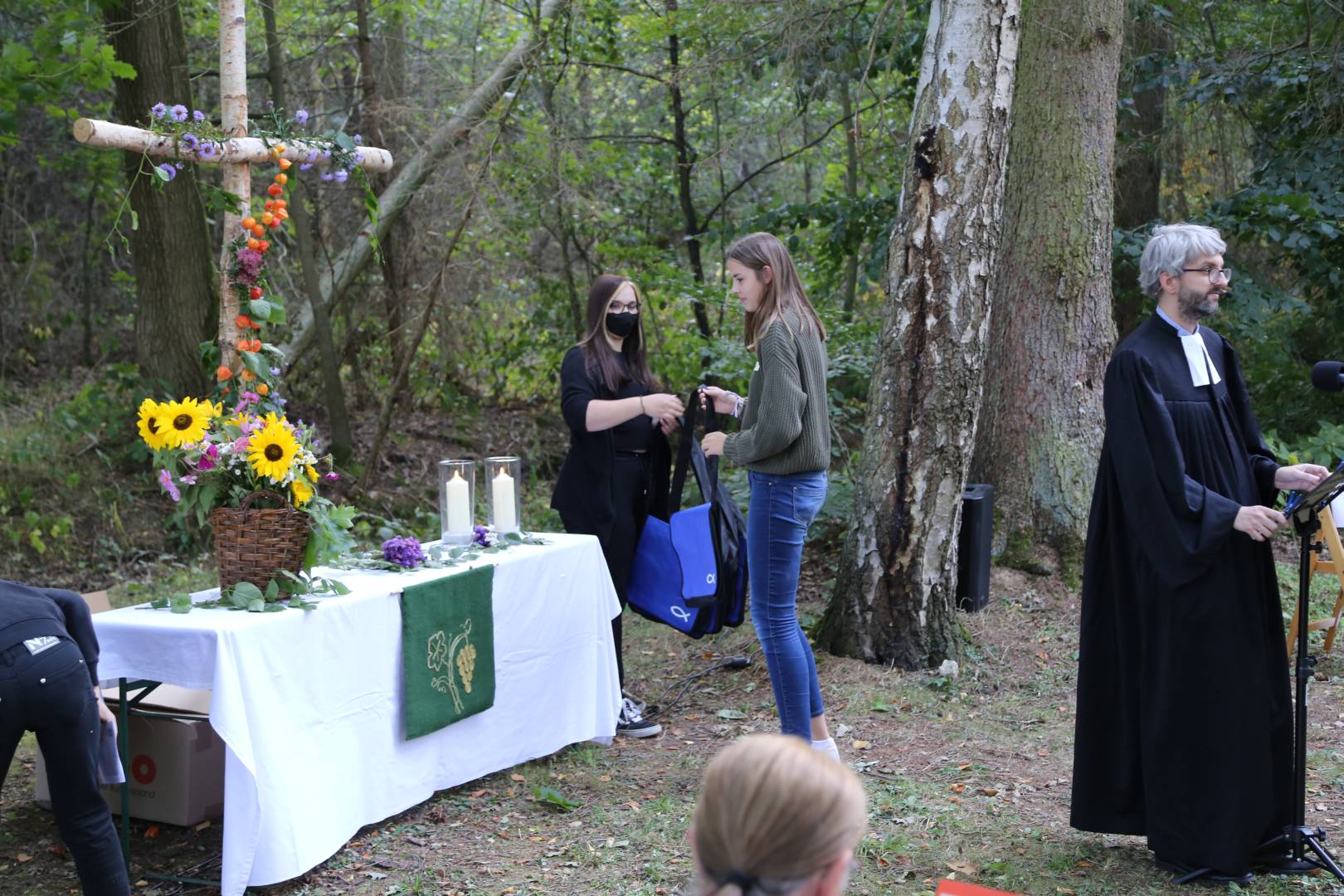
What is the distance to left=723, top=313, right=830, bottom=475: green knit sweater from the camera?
4.18 meters

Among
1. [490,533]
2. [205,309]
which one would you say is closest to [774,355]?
[490,533]

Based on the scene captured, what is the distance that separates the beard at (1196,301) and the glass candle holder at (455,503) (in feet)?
8.68

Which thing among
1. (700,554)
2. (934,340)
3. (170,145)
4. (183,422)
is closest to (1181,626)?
(700,554)

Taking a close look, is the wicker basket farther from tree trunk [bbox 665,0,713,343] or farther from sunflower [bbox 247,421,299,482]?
tree trunk [bbox 665,0,713,343]

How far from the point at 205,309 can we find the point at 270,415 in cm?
637

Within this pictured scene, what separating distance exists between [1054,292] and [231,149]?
4866 mm

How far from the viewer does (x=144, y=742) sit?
416 centimetres

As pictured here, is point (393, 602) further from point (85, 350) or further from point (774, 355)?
point (85, 350)

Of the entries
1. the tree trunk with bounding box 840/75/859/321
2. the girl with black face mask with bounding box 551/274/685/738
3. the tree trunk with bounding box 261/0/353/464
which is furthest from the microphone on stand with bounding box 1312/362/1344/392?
the tree trunk with bounding box 840/75/859/321

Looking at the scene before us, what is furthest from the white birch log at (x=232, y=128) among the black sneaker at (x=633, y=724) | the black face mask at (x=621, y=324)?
the black sneaker at (x=633, y=724)

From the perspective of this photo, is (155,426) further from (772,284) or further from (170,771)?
(772,284)

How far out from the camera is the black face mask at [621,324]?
506 centimetres

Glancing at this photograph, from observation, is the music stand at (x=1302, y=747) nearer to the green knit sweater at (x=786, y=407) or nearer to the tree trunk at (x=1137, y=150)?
the green knit sweater at (x=786, y=407)

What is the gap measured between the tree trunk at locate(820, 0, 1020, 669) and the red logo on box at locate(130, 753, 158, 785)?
3197 millimetres
